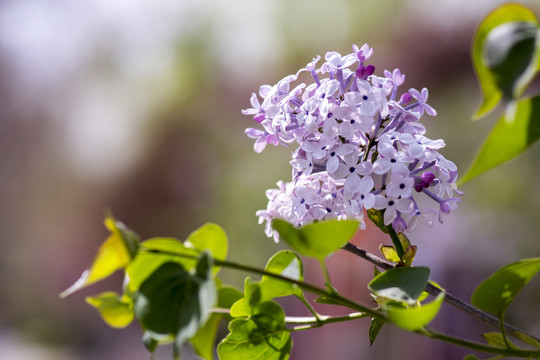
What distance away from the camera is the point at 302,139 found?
242mm

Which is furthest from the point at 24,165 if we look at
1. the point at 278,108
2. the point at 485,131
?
the point at 278,108

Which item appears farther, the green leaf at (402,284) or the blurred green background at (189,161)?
the blurred green background at (189,161)

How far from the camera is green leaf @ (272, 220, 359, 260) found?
0.17 metres

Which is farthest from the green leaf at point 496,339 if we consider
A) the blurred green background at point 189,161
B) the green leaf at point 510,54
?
the blurred green background at point 189,161

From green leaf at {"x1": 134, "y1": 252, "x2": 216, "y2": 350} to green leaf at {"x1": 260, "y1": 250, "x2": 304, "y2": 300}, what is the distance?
45 millimetres

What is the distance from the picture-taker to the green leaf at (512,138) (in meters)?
0.16

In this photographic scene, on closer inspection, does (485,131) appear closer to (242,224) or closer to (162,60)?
(242,224)

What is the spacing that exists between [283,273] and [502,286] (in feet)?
0.25

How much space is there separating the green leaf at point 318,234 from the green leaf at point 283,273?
0.02 meters

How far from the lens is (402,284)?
0.63 feet

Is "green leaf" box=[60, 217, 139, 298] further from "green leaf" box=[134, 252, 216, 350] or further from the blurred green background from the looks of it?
the blurred green background

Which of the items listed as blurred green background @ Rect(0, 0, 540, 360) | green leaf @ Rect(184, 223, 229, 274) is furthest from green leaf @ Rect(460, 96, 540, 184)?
blurred green background @ Rect(0, 0, 540, 360)

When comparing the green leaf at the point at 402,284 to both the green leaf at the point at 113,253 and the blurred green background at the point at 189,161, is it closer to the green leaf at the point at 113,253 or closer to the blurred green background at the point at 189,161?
the green leaf at the point at 113,253

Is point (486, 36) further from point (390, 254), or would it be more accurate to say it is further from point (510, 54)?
point (390, 254)
